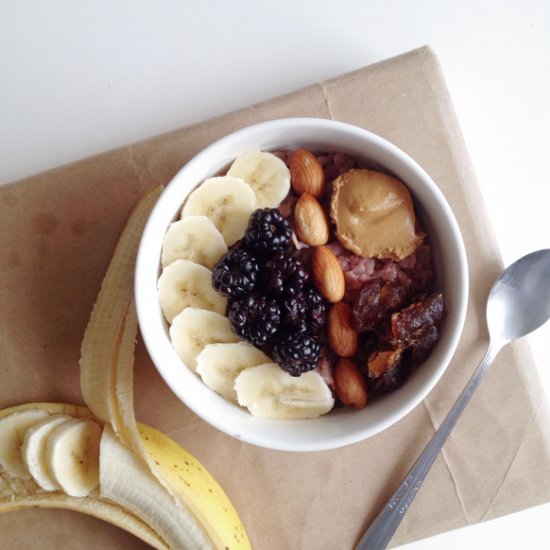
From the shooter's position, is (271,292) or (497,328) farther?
(497,328)

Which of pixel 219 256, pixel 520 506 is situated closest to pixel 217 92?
pixel 219 256

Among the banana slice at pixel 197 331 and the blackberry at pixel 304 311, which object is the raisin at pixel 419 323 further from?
the banana slice at pixel 197 331

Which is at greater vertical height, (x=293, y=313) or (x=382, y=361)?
(x=293, y=313)

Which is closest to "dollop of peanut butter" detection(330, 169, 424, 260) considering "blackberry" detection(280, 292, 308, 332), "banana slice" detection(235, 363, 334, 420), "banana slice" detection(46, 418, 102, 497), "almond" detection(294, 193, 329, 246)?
"almond" detection(294, 193, 329, 246)

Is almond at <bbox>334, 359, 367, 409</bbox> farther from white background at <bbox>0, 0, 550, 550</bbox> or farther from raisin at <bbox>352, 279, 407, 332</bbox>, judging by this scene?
white background at <bbox>0, 0, 550, 550</bbox>

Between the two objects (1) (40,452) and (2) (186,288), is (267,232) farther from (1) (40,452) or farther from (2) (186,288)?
(1) (40,452)

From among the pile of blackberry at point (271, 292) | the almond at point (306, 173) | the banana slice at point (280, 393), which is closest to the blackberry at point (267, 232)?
the pile of blackberry at point (271, 292)

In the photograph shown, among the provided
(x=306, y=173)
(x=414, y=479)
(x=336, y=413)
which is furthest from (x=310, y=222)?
(x=414, y=479)
